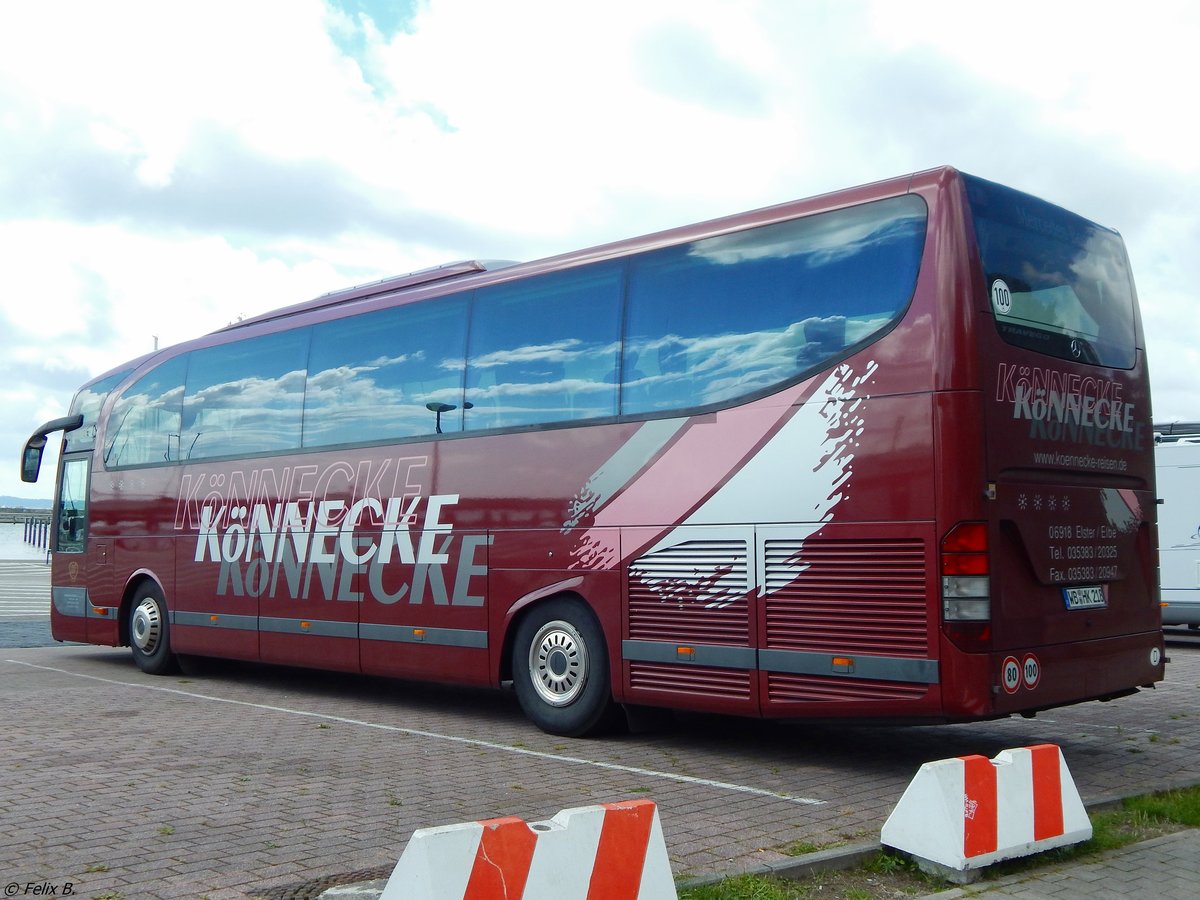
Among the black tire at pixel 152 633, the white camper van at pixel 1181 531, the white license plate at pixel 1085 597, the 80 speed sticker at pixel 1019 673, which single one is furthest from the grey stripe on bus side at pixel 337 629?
the white camper van at pixel 1181 531

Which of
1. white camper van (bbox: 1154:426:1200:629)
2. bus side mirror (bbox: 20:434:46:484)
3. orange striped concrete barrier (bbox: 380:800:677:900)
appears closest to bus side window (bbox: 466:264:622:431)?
orange striped concrete barrier (bbox: 380:800:677:900)

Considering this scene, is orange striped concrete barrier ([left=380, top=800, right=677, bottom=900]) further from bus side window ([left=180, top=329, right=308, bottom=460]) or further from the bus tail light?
bus side window ([left=180, top=329, right=308, bottom=460])

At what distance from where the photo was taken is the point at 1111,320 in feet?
29.0

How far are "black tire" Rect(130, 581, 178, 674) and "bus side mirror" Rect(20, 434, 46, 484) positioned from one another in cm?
336

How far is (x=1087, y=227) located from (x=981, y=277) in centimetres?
171

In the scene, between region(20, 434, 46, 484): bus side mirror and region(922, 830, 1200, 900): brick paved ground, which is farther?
region(20, 434, 46, 484): bus side mirror

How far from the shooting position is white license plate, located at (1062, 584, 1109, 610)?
805cm

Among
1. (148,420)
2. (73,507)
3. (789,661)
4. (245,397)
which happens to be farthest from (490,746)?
(73,507)

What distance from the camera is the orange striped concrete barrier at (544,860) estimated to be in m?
4.02

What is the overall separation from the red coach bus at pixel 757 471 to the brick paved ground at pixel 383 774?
0.56 meters

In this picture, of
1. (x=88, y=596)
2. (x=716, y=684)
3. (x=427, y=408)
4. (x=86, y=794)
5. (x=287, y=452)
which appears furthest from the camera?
(x=88, y=596)

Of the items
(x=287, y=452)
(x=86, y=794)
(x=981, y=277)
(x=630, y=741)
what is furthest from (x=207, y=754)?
(x=981, y=277)

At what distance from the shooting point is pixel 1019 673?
7.58m

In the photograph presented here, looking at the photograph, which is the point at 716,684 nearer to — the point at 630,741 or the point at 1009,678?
the point at 630,741
